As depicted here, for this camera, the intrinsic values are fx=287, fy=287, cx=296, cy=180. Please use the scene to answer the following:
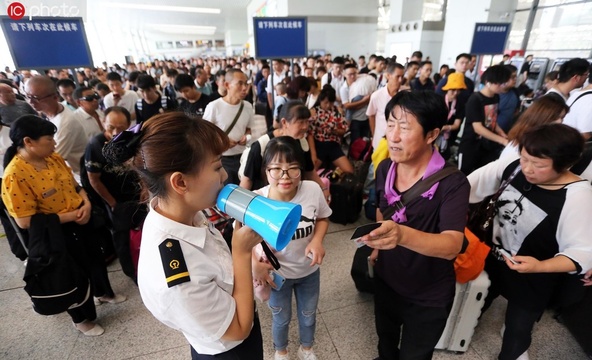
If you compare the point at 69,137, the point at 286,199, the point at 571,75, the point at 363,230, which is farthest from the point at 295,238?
the point at 571,75

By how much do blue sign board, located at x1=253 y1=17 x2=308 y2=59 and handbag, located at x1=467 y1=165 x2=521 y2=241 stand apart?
3.15 m

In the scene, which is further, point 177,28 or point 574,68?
point 177,28

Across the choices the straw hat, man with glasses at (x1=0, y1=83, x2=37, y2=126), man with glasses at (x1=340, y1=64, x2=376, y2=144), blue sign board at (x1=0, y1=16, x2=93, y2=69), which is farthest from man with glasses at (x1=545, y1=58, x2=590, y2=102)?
man with glasses at (x1=0, y1=83, x2=37, y2=126)

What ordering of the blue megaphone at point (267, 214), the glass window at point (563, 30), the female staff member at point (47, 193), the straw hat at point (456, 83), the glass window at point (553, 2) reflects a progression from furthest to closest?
the glass window at point (553, 2), the glass window at point (563, 30), the straw hat at point (456, 83), the female staff member at point (47, 193), the blue megaphone at point (267, 214)

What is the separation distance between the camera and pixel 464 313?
182 centimetres

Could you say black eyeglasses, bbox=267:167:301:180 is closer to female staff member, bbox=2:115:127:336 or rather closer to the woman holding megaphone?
the woman holding megaphone

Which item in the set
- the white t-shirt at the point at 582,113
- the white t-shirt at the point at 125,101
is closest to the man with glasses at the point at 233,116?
the white t-shirt at the point at 125,101

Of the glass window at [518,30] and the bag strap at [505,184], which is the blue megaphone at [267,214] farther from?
the glass window at [518,30]

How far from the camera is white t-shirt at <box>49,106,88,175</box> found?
2.70 meters

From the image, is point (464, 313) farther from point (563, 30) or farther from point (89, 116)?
point (563, 30)

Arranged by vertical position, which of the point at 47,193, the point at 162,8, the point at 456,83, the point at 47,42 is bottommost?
the point at 47,193

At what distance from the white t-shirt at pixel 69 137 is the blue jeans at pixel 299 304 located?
250 cm

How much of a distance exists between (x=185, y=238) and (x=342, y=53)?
14.6m

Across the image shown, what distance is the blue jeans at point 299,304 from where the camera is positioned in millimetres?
1653
